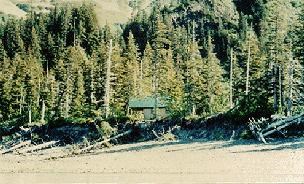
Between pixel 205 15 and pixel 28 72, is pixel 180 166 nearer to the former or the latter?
pixel 28 72

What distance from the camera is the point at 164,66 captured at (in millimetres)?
68375

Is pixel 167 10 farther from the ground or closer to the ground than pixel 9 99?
farther from the ground

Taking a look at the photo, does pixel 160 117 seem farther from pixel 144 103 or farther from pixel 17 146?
pixel 17 146

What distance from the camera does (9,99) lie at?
8038 centimetres

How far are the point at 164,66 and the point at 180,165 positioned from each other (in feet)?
132

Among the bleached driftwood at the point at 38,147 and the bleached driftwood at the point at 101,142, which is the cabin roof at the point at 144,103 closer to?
the bleached driftwood at the point at 38,147

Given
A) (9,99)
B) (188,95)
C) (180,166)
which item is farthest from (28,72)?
(180,166)

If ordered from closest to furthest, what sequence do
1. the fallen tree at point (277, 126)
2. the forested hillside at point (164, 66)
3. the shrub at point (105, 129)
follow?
the fallen tree at point (277, 126) → the shrub at point (105, 129) → the forested hillside at point (164, 66)

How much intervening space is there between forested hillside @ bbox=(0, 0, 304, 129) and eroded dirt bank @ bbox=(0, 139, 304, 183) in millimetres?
9617

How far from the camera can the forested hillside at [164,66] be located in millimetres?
54062

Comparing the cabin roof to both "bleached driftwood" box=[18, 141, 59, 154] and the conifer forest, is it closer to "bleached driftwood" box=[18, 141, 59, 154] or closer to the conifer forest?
the conifer forest

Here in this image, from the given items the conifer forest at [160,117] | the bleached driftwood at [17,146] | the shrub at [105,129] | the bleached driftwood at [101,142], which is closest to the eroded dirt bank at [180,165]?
the conifer forest at [160,117]

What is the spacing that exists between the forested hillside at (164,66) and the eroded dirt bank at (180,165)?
962cm

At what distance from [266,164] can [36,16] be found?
133870 millimetres
